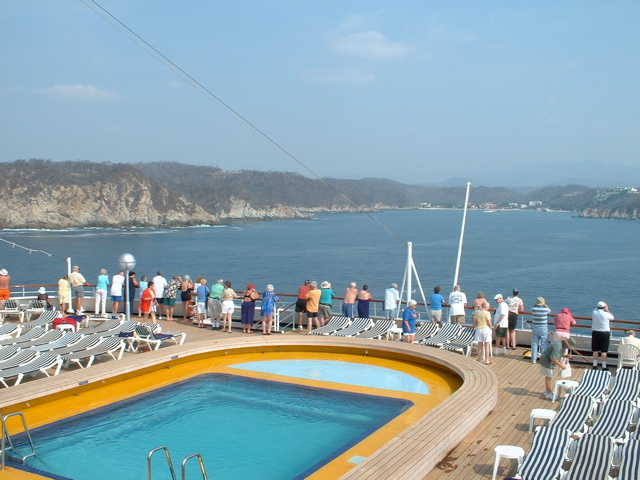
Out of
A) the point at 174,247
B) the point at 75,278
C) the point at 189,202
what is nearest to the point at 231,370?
the point at 75,278

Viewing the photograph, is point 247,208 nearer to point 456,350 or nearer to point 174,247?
point 174,247

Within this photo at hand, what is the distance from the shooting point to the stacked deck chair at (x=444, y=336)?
13148mm

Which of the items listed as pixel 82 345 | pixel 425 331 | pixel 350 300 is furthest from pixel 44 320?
pixel 425 331

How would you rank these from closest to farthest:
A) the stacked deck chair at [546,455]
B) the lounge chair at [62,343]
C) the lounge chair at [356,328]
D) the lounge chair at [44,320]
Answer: the stacked deck chair at [546,455], the lounge chair at [62,343], the lounge chair at [356,328], the lounge chair at [44,320]

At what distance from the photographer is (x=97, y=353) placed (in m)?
11.5

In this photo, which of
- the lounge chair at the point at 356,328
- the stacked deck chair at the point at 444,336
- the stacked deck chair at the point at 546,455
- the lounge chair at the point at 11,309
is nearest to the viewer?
the stacked deck chair at the point at 546,455

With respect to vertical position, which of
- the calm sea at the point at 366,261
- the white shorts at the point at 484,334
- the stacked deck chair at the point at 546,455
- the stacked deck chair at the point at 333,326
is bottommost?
the calm sea at the point at 366,261

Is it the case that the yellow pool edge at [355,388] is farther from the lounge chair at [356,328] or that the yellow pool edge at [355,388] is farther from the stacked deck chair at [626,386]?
the stacked deck chair at [626,386]

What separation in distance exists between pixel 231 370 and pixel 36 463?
469cm

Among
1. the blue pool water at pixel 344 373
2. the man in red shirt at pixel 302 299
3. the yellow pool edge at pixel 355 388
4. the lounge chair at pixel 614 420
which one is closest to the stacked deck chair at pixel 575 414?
the lounge chair at pixel 614 420

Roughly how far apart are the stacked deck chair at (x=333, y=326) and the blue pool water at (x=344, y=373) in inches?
64.7

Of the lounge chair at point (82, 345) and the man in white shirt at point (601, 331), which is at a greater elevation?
the man in white shirt at point (601, 331)

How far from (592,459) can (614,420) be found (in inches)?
60.6

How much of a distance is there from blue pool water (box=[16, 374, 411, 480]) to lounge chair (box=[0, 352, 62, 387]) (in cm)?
157
